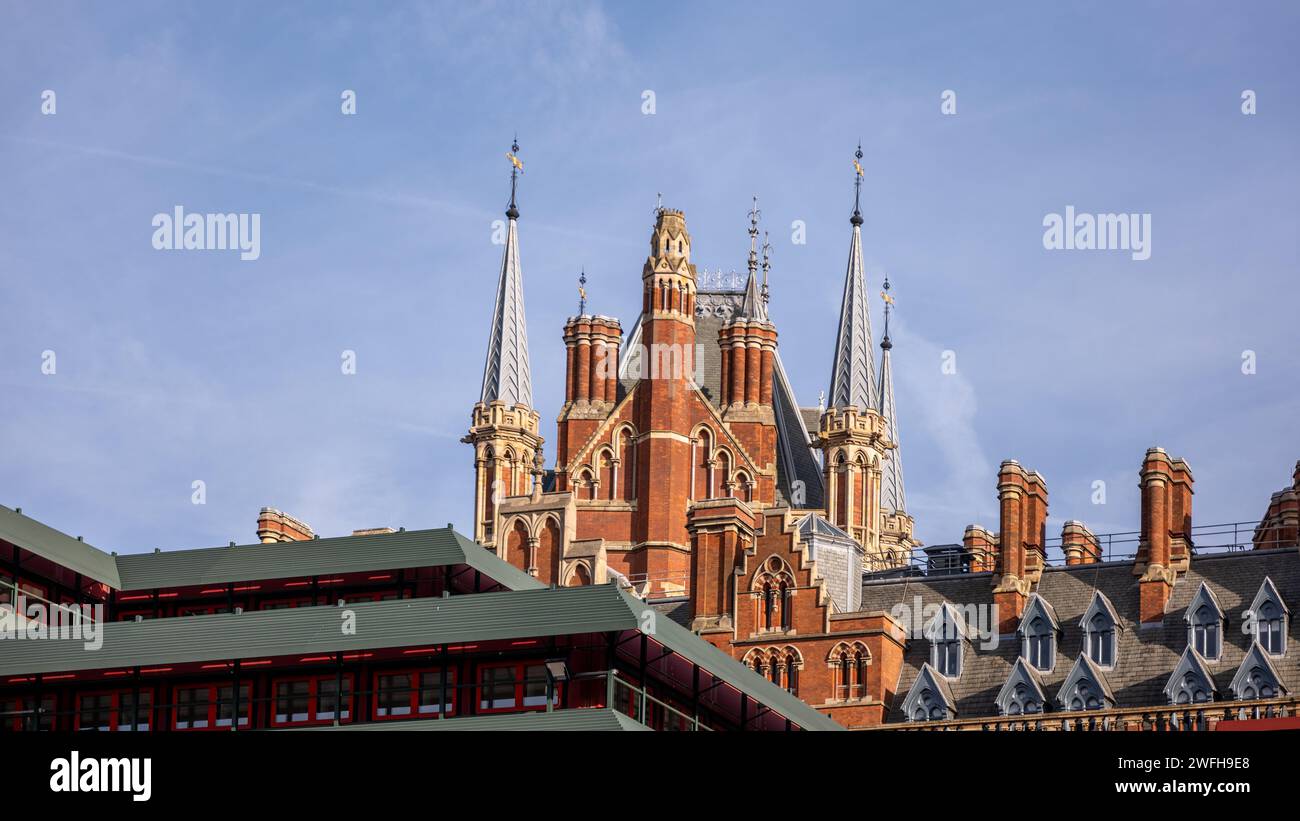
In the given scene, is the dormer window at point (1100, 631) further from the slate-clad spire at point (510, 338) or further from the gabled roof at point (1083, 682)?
the slate-clad spire at point (510, 338)

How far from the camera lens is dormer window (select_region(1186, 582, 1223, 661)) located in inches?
4210

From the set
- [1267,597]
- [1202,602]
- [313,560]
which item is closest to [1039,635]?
[1202,602]

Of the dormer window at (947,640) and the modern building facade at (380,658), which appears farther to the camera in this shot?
the dormer window at (947,640)

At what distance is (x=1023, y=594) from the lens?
113125mm

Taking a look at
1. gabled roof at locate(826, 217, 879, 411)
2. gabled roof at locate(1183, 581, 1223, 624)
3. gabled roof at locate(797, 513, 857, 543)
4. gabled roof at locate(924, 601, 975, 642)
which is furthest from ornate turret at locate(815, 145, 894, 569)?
gabled roof at locate(1183, 581, 1223, 624)

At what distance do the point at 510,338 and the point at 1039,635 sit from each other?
47.6 m

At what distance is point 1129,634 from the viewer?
10962 centimetres

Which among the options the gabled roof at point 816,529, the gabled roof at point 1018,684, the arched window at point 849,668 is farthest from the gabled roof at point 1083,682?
the gabled roof at point 816,529

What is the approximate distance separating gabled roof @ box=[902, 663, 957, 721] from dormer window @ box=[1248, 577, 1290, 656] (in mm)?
11753

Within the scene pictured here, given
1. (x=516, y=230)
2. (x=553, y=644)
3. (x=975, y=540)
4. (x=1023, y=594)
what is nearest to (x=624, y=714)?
(x=553, y=644)

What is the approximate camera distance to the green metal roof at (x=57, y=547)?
9506 centimetres

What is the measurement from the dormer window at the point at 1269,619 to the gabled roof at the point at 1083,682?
5.83 meters

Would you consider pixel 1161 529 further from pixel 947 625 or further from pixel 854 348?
pixel 854 348
